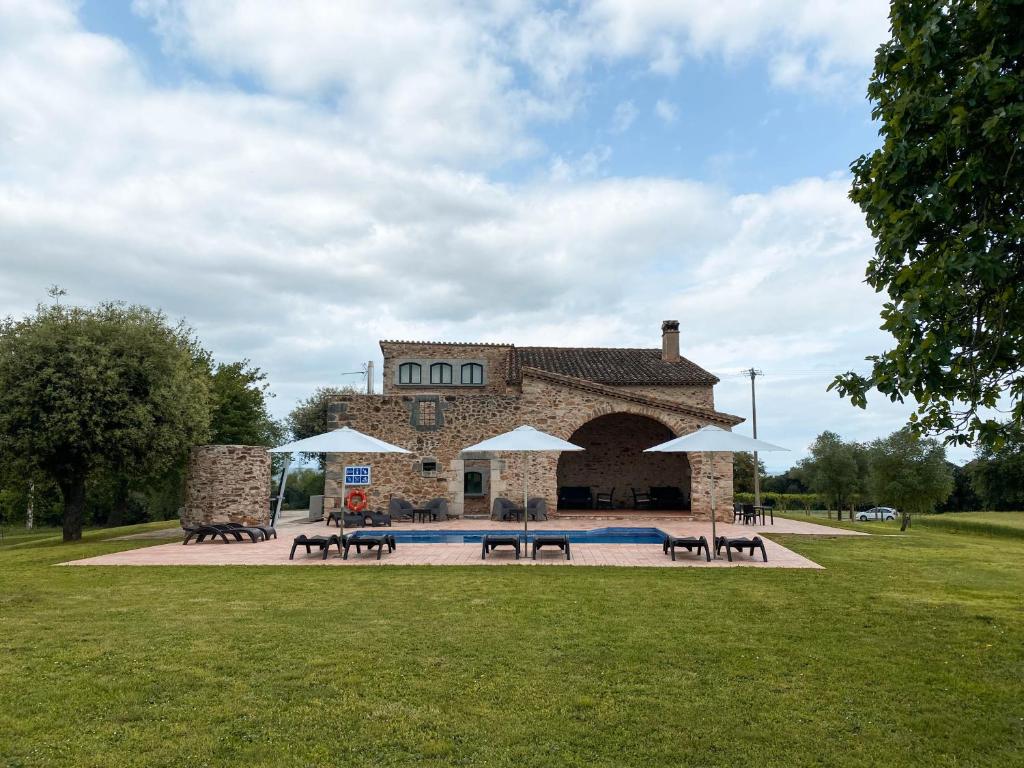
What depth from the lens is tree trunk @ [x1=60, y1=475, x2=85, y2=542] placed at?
16.4 meters

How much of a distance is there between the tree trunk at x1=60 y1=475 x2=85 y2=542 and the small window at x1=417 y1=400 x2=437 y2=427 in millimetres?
9130

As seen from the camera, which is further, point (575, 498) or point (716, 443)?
point (575, 498)

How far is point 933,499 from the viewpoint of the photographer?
83.6ft

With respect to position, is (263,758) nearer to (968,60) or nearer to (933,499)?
(968,60)

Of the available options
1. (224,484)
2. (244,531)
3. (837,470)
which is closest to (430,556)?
(244,531)

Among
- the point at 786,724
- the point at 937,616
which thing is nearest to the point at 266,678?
the point at 786,724

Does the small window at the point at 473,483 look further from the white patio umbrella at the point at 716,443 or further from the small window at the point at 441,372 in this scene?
the white patio umbrella at the point at 716,443

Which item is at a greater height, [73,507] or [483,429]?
[483,429]

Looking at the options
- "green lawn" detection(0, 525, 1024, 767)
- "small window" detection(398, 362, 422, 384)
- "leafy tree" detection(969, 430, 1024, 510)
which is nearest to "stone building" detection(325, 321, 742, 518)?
"small window" detection(398, 362, 422, 384)

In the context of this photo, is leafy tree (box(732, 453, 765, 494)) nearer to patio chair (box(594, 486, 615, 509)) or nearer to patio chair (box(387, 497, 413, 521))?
patio chair (box(594, 486, 615, 509))

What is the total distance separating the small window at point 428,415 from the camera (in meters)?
21.1

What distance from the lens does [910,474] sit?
25156mm

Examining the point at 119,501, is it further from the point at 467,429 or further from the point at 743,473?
the point at 743,473

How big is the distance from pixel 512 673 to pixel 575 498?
19746mm
